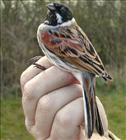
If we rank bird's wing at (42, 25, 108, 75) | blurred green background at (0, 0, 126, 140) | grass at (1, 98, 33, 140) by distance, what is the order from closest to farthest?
1. bird's wing at (42, 25, 108, 75)
2. grass at (1, 98, 33, 140)
3. blurred green background at (0, 0, 126, 140)

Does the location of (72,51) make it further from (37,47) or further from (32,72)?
(37,47)

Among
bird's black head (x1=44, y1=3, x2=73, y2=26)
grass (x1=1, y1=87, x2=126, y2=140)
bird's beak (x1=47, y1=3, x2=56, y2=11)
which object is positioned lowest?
grass (x1=1, y1=87, x2=126, y2=140)

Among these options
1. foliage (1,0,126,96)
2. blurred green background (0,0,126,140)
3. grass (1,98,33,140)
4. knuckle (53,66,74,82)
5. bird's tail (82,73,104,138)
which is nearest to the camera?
bird's tail (82,73,104,138)

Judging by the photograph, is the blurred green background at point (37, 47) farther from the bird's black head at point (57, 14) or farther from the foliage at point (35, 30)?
the bird's black head at point (57, 14)

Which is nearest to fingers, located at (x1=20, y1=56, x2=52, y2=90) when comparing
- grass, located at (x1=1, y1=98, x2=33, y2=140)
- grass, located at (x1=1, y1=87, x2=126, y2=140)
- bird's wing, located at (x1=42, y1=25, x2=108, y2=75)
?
bird's wing, located at (x1=42, y1=25, x2=108, y2=75)

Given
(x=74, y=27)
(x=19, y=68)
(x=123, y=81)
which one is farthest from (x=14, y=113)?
(x=74, y=27)

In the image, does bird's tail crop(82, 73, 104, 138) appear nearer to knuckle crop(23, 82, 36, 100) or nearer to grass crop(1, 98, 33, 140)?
knuckle crop(23, 82, 36, 100)

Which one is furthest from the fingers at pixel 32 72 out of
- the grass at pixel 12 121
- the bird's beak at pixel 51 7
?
the grass at pixel 12 121
